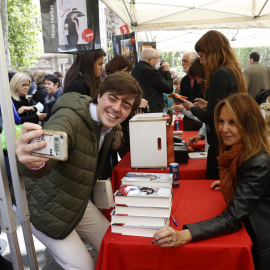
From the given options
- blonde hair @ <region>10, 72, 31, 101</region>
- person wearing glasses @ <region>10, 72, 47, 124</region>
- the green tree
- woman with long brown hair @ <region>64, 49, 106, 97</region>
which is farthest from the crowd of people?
the green tree

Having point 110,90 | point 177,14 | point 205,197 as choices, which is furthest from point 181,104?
point 177,14

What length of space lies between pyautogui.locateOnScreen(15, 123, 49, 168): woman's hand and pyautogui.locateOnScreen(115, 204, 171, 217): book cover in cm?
53

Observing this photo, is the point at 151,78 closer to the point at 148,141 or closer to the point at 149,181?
the point at 148,141

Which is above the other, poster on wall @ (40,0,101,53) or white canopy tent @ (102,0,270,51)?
white canopy tent @ (102,0,270,51)

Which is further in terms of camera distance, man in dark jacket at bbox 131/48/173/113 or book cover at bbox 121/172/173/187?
man in dark jacket at bbox 131/48/173/113

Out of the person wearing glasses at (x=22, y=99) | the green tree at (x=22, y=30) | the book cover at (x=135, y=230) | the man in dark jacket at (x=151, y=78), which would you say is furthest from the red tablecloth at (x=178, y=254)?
the green tree at (x=22, y=30)

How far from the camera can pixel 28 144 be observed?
92 cm

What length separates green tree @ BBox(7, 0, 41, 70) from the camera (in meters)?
15.1

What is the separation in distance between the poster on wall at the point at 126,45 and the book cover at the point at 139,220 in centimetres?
404

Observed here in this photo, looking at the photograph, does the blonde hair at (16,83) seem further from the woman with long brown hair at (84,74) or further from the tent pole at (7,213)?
the tent pole at (7,213)

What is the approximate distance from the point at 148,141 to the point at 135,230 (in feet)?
3.10

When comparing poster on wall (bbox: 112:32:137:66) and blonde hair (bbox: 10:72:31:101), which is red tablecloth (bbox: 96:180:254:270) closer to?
blonde hair (bbox: 10:72:31:101)

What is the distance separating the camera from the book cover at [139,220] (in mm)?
1343

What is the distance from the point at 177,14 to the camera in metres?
5.05
